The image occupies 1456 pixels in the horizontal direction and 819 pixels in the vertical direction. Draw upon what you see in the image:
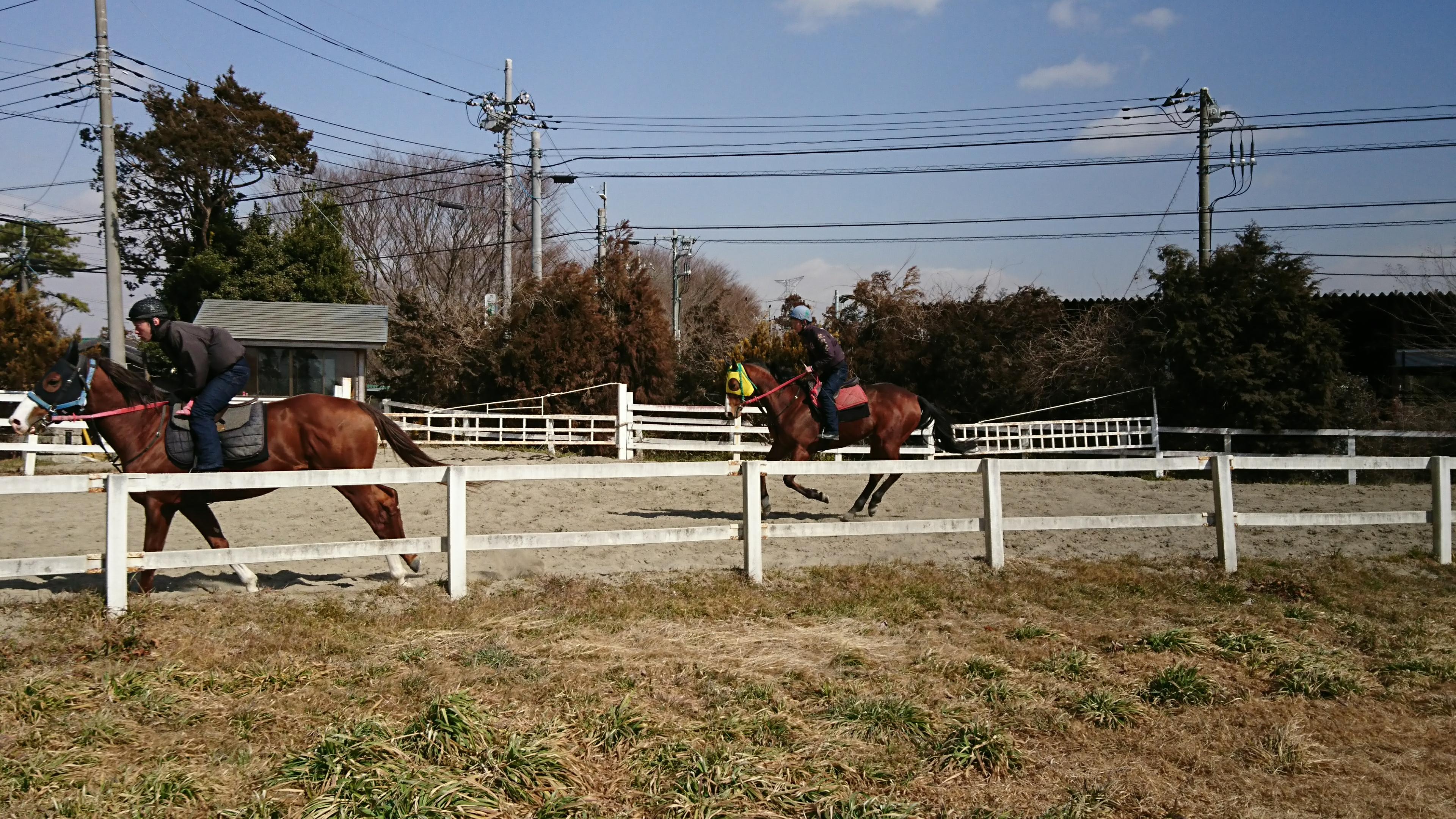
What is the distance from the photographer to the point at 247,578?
7.36 meters

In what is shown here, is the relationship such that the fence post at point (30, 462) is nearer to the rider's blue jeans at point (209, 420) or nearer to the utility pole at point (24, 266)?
the rider's blue jeans at point (209, 420)

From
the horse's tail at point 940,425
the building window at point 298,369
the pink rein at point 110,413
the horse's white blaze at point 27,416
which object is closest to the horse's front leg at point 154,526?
the pink rein at point 110,413

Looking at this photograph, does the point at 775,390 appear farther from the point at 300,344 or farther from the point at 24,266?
the point at 24,266

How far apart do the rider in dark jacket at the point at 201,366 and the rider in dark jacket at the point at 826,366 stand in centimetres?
586

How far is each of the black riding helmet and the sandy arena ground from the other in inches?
78.8

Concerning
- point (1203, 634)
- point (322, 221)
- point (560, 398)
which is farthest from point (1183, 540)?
point (322, 221)

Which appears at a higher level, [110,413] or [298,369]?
[298,369]

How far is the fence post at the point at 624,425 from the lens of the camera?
20.6 meters

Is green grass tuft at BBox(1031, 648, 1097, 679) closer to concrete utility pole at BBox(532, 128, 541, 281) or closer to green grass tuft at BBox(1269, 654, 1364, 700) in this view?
green grass tuft at BBox(1269, 654, 1364, 700)

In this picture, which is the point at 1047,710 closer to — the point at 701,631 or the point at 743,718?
the point at 743,718

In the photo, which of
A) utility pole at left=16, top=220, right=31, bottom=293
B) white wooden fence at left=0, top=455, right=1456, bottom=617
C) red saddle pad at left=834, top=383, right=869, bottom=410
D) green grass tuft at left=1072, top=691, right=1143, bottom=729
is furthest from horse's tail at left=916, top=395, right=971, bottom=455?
utility pole at left=16, top=220, right=31, bottom=293

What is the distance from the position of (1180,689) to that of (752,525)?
341 centimetres

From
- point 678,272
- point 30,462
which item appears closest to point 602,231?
point 678,272

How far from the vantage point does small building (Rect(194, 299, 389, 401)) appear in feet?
87.5
